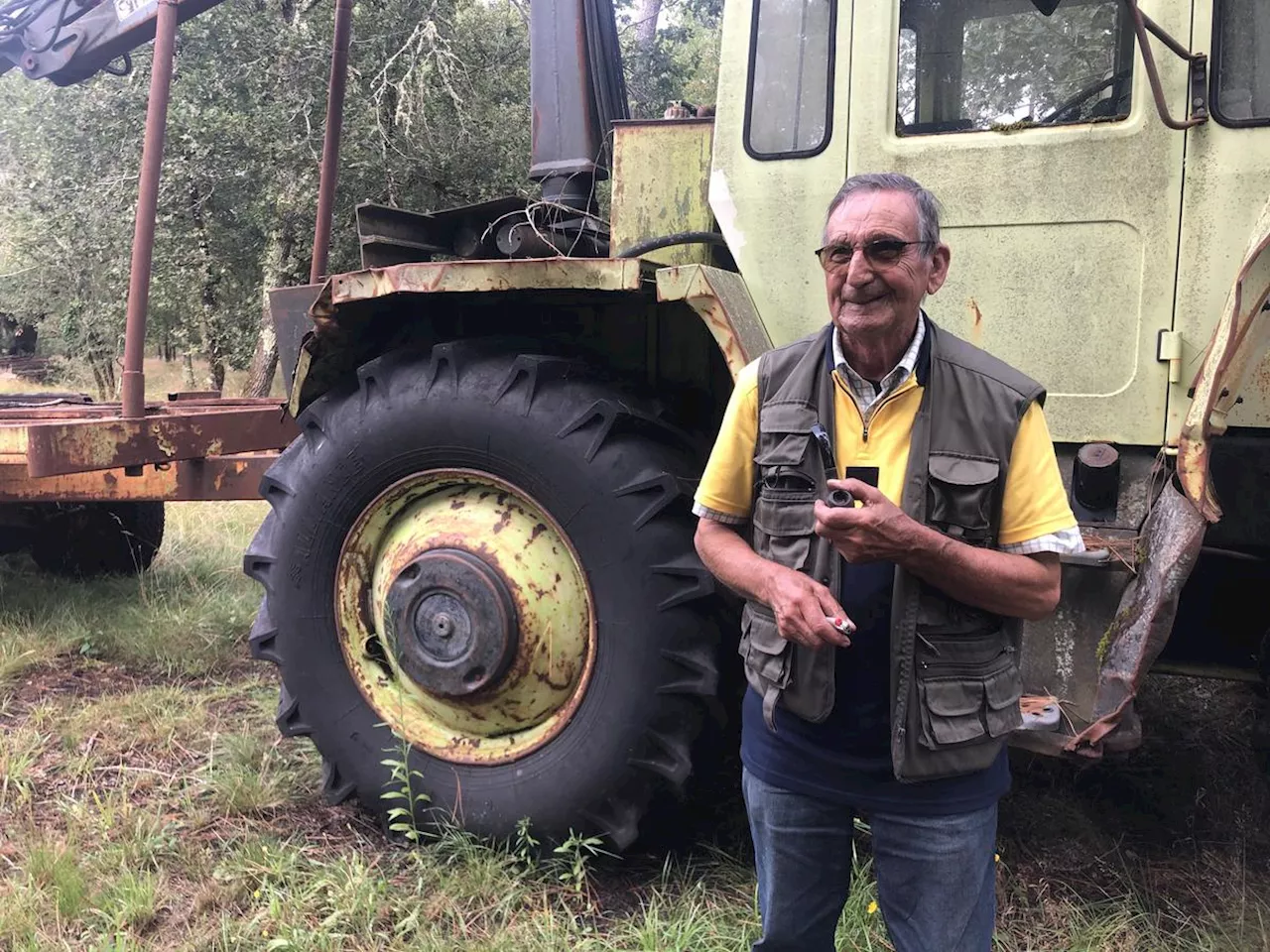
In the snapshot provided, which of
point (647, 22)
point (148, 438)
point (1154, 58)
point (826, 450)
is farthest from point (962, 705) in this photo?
point (647, 22)

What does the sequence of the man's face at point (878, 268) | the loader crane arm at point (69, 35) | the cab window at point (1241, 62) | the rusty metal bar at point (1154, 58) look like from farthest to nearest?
the loader crane arm at point (69, 35)
the cab window at point (1241, 62)
the rusty metal bar at point (1154, 58)
the man's face at point (878, 268)

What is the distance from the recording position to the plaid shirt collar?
1.62m

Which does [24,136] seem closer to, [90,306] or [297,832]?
[90,306]

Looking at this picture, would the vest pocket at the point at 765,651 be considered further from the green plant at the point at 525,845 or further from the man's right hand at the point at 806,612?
the green plant at the point at 525,845

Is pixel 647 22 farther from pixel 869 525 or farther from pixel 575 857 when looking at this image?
pixel 869 525

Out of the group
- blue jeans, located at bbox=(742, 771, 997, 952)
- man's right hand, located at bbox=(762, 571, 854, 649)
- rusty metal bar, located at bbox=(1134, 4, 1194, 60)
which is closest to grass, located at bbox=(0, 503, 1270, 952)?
blue jeans, located at bbox=(742, 771, 997, 952)

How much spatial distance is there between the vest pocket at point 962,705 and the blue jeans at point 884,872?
0.17 metres

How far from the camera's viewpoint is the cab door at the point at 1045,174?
2428 mm

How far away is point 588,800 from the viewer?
259 centimetres

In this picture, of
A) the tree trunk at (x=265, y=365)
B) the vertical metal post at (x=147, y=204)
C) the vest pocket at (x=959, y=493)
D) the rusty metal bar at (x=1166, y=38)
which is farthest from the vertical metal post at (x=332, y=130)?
the tree trunk at (x=265, y=365)

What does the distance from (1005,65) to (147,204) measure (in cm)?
289

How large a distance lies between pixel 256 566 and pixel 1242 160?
8.95ft

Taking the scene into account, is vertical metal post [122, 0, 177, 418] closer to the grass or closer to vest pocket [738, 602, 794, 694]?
the grass

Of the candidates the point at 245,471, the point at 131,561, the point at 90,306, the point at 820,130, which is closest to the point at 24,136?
the point at 90,306
